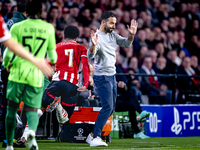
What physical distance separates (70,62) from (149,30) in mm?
6573

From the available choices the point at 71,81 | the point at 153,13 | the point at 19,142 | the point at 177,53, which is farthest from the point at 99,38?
the point at 153,13

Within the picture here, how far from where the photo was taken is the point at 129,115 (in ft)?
28.0

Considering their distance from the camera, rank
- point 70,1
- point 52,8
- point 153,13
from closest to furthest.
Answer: point 52,8, point 70,1, point 153,13

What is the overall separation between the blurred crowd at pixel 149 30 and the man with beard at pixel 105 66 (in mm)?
3438

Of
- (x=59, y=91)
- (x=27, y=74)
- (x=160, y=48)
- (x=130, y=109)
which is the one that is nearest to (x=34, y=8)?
(x=27, y=74)

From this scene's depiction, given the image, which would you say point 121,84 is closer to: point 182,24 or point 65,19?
point 65,19

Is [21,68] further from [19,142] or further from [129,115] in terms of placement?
[129,115]

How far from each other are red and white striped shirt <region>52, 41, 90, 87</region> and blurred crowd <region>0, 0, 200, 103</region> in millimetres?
3226

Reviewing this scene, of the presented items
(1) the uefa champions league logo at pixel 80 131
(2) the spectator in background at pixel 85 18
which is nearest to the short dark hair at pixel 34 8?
(1) the uefa champions league logo at pixel 80 131

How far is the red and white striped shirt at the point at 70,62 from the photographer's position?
610cm

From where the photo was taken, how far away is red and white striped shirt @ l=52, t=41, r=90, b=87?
610 centimetres

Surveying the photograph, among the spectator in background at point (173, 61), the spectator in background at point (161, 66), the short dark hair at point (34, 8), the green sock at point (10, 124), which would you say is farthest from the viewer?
the spectator in background at point (173, 61)

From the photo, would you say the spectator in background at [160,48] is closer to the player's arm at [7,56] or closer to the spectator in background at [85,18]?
the spectator in background at [85,18]

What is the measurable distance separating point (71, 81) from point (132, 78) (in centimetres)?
334
